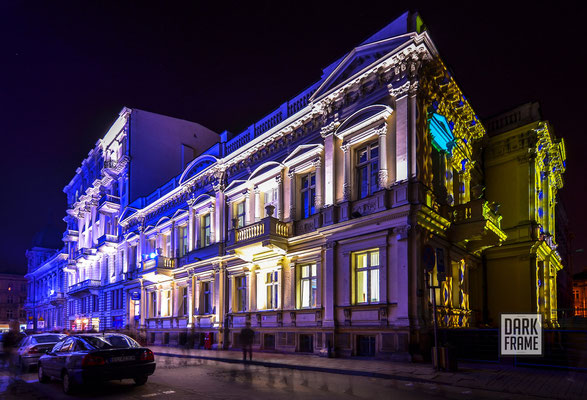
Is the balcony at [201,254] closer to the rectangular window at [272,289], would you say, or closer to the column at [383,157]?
the rectangular window at [272,289]

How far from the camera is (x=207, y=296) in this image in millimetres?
28641

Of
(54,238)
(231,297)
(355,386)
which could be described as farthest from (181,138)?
(54,238)

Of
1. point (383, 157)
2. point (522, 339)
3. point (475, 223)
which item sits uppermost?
point (383, 157)

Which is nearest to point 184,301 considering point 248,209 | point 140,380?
point 248,209

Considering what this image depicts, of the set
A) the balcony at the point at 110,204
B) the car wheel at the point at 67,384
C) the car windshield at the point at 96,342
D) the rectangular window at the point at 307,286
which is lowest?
the car wheel at the point at 67,384

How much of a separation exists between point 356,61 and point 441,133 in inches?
184

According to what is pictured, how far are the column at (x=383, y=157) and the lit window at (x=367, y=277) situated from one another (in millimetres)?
2677

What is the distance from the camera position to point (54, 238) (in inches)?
3440

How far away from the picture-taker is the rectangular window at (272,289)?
23062 mm

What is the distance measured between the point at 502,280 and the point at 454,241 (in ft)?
18.6

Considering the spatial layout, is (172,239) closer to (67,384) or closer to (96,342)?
(96,342)

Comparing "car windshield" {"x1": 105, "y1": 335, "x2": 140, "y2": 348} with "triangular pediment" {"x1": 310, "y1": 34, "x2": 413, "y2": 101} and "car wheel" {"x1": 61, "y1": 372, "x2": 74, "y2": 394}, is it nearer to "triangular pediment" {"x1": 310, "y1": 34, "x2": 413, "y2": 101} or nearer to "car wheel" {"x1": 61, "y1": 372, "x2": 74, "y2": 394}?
"car wheel" {"x1": 61, "y1": 372, "x2": 74, "y2": 394}

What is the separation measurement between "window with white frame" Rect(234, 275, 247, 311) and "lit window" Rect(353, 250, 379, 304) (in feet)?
27.1

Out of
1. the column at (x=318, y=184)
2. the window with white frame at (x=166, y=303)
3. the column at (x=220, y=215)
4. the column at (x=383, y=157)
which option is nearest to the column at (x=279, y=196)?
the column at (x=318, y=184)
